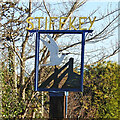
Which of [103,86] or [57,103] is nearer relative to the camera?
[57,103]

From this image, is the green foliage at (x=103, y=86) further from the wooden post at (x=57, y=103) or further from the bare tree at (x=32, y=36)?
the wooden post at (x=57, y=103)

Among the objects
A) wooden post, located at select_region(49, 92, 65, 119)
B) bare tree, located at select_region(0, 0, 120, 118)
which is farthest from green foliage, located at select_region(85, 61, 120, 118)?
wooden post, located at select_region(49, 92, 65, 119)

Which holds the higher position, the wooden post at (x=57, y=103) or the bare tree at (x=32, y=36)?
the bare tree at (x=32, y=36)

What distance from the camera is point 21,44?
4.66 m

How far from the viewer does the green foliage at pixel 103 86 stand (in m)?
4.89

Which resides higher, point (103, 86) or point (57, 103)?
point (103, 86)

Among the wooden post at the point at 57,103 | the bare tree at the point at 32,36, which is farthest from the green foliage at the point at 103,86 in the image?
the wooden post at the point at 57,103

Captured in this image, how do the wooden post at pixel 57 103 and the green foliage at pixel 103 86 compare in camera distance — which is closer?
the wooden post at pixel 57 103

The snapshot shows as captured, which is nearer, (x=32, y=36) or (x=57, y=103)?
(x=57, y=103)

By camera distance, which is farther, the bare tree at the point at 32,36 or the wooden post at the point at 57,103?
the bare tree at the point at 32,36

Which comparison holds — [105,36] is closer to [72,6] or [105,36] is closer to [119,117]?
[72,6]

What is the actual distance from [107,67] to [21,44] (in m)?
1.74

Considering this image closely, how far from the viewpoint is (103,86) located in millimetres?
4863

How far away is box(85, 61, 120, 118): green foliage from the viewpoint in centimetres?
489
